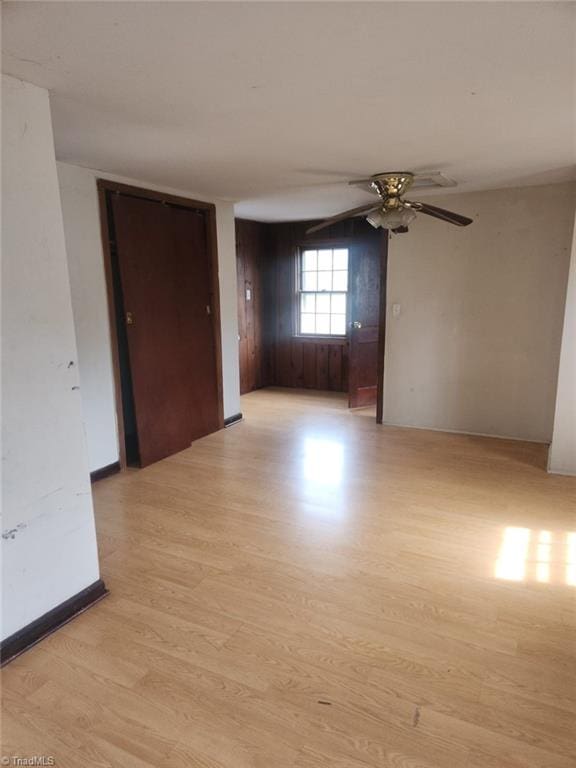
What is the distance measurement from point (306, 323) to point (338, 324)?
1.55ft

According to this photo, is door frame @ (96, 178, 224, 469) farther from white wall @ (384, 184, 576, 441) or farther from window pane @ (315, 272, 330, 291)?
window pane @ (315, 272, 330, 291)

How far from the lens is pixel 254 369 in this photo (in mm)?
6660

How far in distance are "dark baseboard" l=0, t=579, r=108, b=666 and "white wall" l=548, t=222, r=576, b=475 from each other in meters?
3.23

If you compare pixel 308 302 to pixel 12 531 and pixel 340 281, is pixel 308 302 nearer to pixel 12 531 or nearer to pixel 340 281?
pixel 340 281

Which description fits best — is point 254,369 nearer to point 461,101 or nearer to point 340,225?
point 340,225

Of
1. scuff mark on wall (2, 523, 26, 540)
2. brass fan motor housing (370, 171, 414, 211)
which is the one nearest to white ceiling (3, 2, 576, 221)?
brass fan motor housing (370, 171, 414, 211)

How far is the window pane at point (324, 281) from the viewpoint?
248 inches

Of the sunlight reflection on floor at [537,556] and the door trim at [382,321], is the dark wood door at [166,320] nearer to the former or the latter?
the door trim at [382,321]

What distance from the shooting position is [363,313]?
213 inches

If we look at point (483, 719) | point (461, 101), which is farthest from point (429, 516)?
point (461, 101)

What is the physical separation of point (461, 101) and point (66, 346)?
196cm

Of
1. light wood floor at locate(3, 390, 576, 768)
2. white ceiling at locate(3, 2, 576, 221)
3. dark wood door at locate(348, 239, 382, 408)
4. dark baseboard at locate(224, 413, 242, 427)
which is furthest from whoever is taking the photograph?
dark wood door at locate(348, 239, 382, 408)

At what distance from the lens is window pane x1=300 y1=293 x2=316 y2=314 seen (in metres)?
6.47

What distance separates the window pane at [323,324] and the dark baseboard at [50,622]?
477cm
